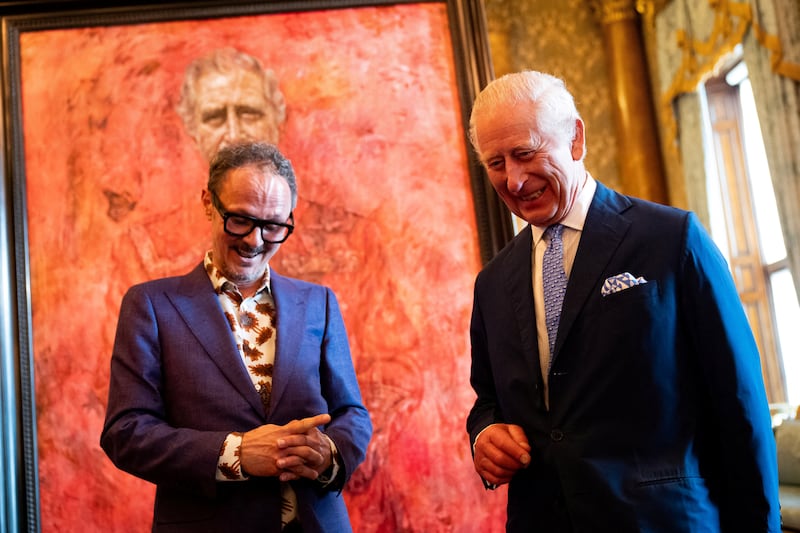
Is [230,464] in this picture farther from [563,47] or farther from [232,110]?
[563,47]

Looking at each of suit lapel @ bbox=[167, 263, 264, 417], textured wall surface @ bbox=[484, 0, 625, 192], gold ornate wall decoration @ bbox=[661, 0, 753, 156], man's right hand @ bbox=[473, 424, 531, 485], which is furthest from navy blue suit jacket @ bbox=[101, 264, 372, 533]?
textured wall surface @ bbox=[484, 0, 625, 192]

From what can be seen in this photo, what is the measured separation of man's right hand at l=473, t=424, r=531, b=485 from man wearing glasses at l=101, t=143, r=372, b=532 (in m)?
0.45

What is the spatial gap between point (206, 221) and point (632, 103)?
4.89 meters

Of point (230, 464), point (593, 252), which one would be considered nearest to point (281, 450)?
point (230, 464)

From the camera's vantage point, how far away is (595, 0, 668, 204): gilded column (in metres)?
7.14

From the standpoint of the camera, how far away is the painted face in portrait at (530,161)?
1906mm

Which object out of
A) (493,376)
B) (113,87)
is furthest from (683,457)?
(113,87)

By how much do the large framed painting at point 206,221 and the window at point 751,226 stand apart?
11.9ft

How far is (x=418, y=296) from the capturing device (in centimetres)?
346

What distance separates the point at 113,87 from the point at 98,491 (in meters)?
1.67

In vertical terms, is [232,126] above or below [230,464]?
above

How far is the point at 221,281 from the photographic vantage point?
240cm

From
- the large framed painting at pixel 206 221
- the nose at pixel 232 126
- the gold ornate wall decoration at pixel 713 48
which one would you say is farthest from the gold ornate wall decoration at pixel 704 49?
the nose at pixel 232 126

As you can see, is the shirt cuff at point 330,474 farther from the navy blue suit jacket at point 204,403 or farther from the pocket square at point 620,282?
the pocket square at point 620,282
